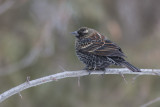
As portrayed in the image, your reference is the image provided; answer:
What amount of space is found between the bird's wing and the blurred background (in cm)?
116

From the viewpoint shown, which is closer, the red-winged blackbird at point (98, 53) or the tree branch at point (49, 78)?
the tree branch at point (49, 78)

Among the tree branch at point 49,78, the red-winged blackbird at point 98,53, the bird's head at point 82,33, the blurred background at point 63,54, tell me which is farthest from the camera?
the blurred background at point 63,54

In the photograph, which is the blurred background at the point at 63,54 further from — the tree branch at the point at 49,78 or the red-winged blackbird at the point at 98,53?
the tree branch at the point at 49,78

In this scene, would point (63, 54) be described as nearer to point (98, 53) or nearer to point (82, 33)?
point (82, 33)

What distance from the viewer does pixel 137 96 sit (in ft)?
21.1

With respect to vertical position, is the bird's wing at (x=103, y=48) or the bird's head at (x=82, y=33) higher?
the bird's head at (x=82, y=33)

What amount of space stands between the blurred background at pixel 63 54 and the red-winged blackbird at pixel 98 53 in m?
1.06

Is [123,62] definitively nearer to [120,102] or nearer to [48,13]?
[120,102]

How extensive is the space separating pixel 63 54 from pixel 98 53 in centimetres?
165

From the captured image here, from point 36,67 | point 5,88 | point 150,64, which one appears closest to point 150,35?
point 150,64

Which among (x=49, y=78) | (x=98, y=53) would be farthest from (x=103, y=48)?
(x=49, y=78)

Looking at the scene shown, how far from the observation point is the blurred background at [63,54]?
622 cm

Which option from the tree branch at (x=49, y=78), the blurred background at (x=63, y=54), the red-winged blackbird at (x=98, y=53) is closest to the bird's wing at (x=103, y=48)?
Answer: the red-winged blackbird at (x=98, y=53)

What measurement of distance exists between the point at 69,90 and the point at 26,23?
1394mm
